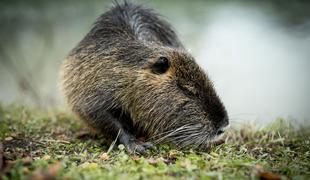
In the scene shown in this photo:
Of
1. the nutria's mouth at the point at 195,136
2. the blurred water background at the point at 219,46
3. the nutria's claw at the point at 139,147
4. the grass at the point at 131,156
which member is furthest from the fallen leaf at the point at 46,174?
the blurred water background at the point at 219,46

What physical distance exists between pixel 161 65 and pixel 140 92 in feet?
1.00

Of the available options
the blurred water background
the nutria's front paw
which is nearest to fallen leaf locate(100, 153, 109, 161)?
the nutria's front paw

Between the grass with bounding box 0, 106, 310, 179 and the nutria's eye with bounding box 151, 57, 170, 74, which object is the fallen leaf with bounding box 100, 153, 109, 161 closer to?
the grass with bounding box 0, 106, 310, 179

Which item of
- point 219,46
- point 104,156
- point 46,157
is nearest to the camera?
point 46,157

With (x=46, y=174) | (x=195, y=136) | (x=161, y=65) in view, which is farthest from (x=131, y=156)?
(x=46, y=174)

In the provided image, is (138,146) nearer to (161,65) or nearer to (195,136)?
(195,136)

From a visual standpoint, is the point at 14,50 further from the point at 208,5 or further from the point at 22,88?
the point at 208,5

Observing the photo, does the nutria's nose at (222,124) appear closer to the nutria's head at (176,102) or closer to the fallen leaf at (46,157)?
the nutria's head at (176,102)

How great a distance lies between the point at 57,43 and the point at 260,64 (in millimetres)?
4666

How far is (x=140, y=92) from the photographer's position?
4426 millimetres

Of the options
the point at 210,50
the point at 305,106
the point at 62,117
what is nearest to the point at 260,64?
the point at 210,50

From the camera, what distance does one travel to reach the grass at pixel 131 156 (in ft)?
10.7

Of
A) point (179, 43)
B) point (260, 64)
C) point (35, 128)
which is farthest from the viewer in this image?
point (260, 64)

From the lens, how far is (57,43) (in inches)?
454
